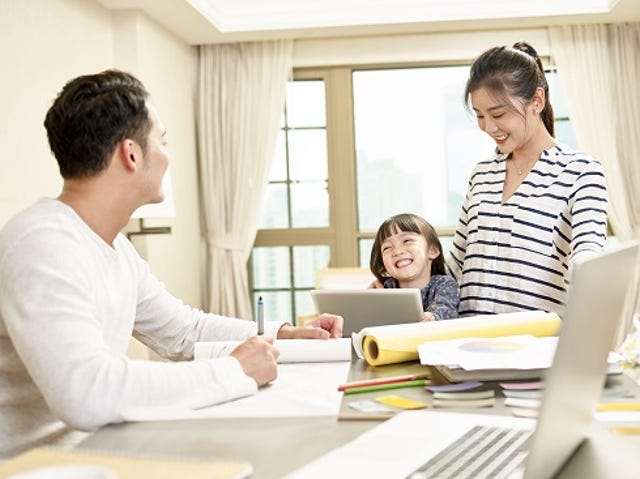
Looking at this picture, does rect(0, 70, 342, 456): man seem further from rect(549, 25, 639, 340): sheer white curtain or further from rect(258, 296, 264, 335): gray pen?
rect(549, 25, 639, 340): sheer white curtain

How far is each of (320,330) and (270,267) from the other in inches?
182

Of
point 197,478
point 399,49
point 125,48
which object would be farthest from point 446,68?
point 197,478

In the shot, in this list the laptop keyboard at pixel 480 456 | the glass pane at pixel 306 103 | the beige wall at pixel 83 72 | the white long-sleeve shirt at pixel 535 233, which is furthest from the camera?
the glass pane at pixel 306 103

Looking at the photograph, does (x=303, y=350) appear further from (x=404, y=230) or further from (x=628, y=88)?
(x=628, y=88)

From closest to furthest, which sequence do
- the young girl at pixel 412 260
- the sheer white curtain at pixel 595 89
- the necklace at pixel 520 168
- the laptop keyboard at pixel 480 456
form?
the laptop keyboard at pixel 480 456, the necklace at pixel 520 168, the young girl at pixel 412 260, the sheer white curtain at pixel 595 89

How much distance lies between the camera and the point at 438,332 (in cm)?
175

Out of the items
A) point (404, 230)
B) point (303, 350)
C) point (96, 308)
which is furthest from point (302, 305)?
point (96, 308)

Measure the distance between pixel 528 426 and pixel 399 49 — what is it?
5.34m

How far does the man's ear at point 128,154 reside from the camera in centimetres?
173

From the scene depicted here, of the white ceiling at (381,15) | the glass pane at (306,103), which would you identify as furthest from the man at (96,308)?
the glass pane at (306,103)

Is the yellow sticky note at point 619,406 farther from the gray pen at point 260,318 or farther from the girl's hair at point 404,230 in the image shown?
Answer: the girl's hair at point 404,230

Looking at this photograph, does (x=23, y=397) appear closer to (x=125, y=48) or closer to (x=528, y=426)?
(x=528, y=426)

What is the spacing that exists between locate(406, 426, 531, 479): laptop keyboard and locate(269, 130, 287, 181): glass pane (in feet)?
17.5

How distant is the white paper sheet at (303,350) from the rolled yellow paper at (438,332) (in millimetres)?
78
